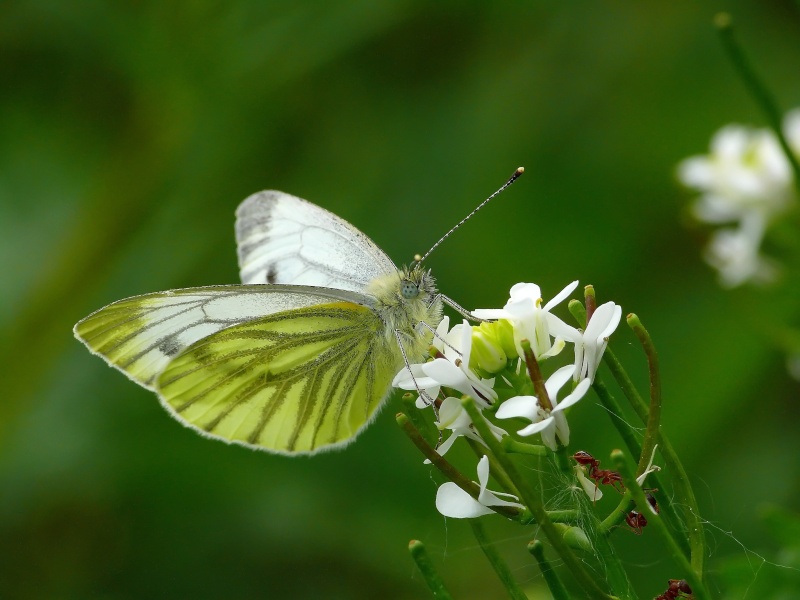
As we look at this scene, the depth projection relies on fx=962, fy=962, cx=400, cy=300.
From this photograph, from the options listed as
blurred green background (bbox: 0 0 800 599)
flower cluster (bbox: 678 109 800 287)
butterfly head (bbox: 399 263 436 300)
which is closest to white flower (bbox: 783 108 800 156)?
flower cluster (bbox: 678 109 800 287)

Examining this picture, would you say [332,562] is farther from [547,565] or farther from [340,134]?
[547,565]

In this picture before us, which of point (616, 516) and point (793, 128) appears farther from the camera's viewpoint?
point (793, 128)

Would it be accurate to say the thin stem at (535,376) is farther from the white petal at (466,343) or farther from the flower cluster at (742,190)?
the flower cluster at (742,190)

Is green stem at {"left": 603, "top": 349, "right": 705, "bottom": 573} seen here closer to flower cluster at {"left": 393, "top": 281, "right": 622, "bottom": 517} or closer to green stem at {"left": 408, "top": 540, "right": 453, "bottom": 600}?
flower cluster at {"left": 393, "top": 281, "right": 622, "bottom": 517}

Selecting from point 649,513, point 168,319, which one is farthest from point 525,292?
point 168,319

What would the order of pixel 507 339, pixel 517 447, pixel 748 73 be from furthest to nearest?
pixel 748 73 < pixel 507 339 < pixel 517 447

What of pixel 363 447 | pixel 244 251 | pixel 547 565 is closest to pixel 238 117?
pixel 244 251

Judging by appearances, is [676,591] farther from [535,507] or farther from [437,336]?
[437,336]
